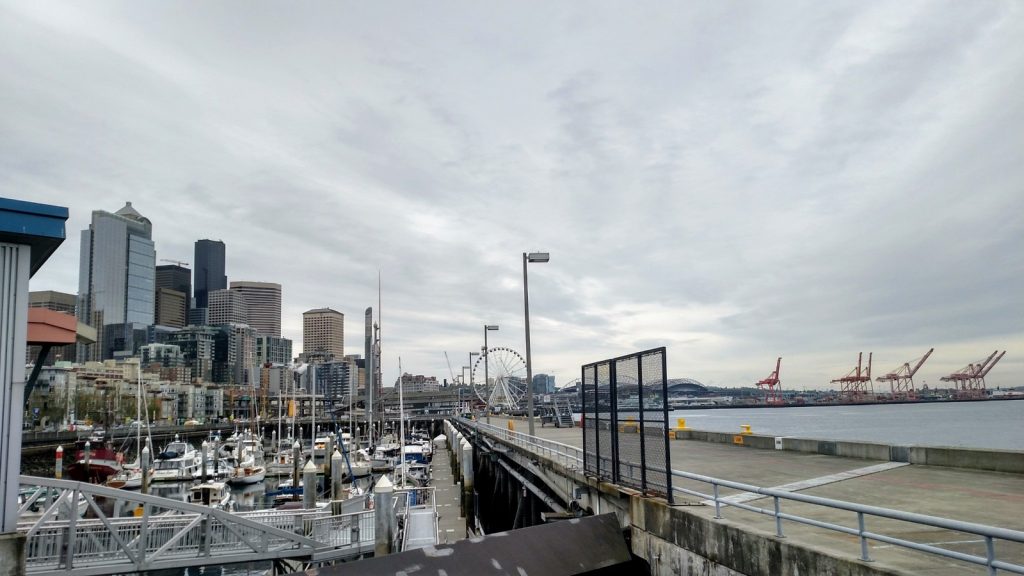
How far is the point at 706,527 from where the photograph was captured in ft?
32.6

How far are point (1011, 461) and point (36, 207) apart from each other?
68.4 feet

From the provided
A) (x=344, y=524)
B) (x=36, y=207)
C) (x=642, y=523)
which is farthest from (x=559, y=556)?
(x=344, y=524)

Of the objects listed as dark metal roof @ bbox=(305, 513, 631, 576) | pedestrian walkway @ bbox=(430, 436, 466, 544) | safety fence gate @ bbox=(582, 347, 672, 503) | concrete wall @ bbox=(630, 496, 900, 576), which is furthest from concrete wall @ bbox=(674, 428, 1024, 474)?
pedestrian walkway @ bbox=(430, 436, 466, 544)

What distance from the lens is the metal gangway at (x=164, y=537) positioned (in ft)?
43.2

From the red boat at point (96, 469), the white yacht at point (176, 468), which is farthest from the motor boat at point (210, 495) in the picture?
the white yacht at point (176, 468)

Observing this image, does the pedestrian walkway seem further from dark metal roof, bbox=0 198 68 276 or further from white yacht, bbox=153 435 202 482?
white yacht, bbox=153 435 202 482

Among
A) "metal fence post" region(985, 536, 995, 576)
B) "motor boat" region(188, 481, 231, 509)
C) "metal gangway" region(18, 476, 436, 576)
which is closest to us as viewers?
"metal fence post" region(985, 536, 995, 576)

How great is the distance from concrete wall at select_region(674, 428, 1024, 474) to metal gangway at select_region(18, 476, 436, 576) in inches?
540

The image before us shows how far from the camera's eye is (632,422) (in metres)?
13.1

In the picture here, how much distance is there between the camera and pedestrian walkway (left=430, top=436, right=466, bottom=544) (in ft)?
87.0

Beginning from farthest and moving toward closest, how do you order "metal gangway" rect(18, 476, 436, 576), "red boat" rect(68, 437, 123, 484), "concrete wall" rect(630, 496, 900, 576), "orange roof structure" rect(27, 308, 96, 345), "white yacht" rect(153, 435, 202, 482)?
"white yacht" rect(153, 435, 202, 482), "red boat" rect(68, 437, 123, 484), "metal gangway" rect(18, 476, 436, 576), "orange roof structure" rect(27, 308, 96, 345), "concrete wall" rect(630, 496, 900, 576)

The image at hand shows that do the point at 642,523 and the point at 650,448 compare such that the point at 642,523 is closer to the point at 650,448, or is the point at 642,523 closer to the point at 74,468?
the point at 650,448

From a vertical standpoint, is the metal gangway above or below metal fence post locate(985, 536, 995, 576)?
below

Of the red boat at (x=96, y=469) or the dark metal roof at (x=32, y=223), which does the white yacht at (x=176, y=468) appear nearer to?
the red boat at (x=96, y=469)
